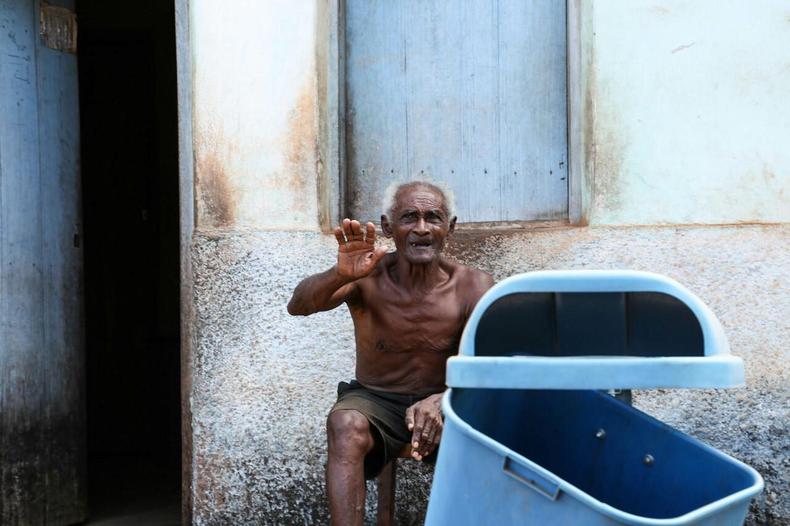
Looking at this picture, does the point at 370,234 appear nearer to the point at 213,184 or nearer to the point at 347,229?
the point at 347,229

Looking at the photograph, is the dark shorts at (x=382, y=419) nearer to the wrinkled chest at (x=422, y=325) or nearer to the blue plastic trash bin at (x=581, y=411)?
the wrinkled chest at (x=422, y=325)

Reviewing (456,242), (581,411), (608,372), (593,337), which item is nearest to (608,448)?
(581,411)

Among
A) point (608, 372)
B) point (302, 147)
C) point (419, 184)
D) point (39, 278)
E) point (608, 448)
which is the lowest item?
point (608, 448)

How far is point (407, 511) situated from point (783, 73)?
2.31m

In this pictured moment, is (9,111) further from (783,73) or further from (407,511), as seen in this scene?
(783,73)

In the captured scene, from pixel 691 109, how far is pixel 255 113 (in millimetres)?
1759

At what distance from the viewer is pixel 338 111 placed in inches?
171

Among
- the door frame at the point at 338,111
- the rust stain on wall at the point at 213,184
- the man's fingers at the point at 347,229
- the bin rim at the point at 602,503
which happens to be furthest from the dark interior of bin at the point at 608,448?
the rust stain on wall at the point at 213,184

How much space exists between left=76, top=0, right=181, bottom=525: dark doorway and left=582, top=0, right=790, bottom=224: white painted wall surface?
3.34 meters

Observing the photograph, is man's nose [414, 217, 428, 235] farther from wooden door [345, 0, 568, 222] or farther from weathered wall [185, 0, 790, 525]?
wooden door [345, 0, 568, 222]

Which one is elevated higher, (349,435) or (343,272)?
(343,272)

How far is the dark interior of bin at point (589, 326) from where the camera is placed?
2.53m

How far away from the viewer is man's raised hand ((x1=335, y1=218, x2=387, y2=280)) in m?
3.13

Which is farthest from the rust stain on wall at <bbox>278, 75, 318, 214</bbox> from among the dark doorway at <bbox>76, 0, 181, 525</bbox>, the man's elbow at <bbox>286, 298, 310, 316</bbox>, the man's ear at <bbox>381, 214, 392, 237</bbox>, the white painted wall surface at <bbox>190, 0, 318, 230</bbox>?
the dark doorway at <bbox>76, 0, 181, 525</bbox>
